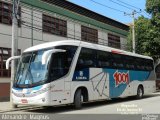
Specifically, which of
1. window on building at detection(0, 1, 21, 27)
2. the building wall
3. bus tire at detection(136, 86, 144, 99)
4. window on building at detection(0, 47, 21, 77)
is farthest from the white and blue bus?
window on building at detection(0, 1, 21, 27)

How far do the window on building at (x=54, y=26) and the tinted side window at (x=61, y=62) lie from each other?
43.3 ft

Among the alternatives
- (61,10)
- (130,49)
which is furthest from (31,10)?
(130,49)

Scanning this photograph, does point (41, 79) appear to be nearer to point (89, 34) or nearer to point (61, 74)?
point (61, 74)

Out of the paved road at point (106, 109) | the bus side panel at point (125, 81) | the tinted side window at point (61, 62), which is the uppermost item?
the tinted side window at point (61, 62)

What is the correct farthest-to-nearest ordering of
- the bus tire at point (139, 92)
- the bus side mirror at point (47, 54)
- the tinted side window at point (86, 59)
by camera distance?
the bus tire at point (139, 92) → the tinted side window at point (86, 59) → the bus side mirror at point (47, 54)

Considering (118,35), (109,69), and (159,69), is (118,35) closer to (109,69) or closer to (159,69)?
(159,69)

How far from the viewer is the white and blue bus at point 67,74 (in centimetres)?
1642

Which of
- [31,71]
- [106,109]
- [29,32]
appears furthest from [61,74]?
[29,32]

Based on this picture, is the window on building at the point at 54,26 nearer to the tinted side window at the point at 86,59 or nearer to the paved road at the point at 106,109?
the tinted side window at the point at 86,59

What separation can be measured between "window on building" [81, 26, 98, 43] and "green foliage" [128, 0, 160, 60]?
4.87 metres

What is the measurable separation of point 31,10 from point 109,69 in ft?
33.7

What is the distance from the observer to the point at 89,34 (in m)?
37.3

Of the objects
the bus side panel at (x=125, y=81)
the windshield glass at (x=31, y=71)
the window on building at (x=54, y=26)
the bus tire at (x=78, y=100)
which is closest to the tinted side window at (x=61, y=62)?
the windshield glass at (x=31, y=71)

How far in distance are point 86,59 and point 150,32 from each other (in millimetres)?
20855
